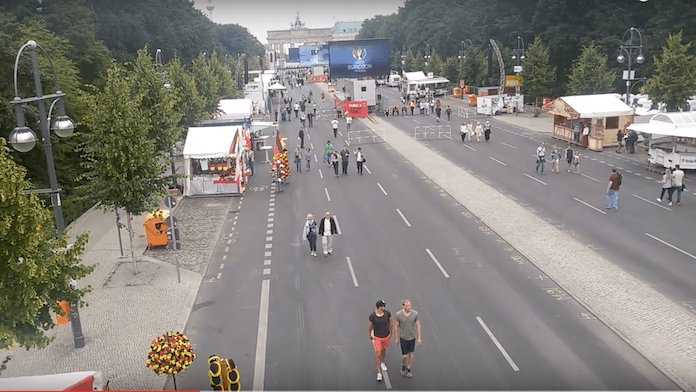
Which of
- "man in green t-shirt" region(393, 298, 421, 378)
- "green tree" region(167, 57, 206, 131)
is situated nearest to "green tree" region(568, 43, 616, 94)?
"green tree" region(167, 57, 206, 131)

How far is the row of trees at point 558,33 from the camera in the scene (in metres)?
63.0

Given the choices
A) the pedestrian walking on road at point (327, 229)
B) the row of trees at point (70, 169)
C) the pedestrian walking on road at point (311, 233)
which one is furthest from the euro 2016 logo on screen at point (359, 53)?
the pedestrian walking on road at point (327, 229)

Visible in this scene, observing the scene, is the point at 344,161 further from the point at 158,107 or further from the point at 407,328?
the point at 407,328

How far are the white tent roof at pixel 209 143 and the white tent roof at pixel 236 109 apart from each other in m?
15.6

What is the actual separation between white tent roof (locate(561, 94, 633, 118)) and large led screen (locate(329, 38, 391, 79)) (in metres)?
33.4

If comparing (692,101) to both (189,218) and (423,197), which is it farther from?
(189,218)

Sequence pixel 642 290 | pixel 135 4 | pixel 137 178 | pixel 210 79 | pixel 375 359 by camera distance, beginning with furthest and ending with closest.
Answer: pixel 135 4 → pixel 210 79 → pixel 137 178 → pixel 642 290 → pixel 375 359

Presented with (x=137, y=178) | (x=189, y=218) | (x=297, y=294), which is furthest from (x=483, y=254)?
(x=189, y=218)

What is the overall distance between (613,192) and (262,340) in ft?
51.4

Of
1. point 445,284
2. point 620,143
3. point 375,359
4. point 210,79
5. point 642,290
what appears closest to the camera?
point 375,359

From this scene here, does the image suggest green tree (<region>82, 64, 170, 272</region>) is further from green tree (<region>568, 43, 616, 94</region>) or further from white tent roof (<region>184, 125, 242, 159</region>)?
green tree (<region>568, 43, 616, 94</region>)

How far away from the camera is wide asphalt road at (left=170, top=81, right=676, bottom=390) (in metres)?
12.0

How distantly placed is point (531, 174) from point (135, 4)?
64789 millimetres

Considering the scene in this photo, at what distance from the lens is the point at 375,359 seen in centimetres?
1271
